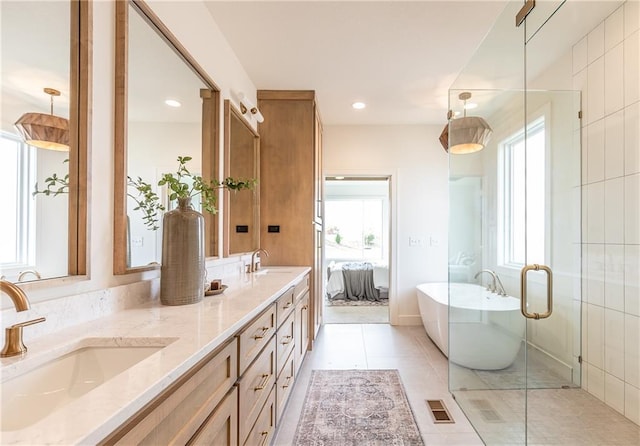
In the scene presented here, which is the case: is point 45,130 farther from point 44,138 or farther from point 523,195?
point 523,195

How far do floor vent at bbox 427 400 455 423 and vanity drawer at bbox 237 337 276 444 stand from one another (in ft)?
3.69

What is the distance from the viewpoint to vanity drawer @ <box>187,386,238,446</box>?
36.4 inches

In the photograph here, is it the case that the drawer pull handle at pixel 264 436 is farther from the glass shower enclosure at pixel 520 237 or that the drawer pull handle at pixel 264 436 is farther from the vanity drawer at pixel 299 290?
the glass shower enclosure at pixel 520 237

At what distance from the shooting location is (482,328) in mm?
2582

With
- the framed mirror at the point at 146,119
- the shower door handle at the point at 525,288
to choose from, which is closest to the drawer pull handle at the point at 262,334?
the framed mirror at the point at 146,119

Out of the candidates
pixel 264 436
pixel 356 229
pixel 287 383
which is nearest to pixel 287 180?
pixel 287 383

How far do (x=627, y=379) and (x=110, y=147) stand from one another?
292 centimetres

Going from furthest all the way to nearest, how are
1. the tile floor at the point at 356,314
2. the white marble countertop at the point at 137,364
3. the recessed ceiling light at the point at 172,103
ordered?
the tile floor at the point at 356,314, the recessed ceiling light at the point at 172,103, the white marble countertop at the point at 137,364

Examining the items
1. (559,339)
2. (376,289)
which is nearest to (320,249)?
(376,289)

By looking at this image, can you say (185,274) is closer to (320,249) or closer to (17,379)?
(17,379)

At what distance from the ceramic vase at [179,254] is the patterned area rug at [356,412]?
113cm

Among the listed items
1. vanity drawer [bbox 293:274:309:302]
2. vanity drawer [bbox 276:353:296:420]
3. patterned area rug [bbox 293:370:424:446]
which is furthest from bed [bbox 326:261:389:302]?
vanity drawer [bbox 276:353:296:420]

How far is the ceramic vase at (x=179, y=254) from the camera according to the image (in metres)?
1.42

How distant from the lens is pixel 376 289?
592 centimetres
